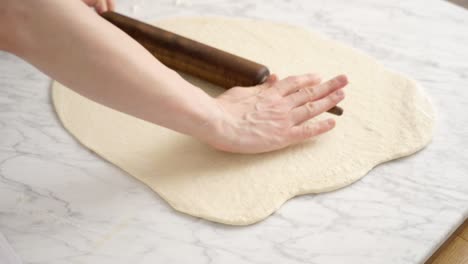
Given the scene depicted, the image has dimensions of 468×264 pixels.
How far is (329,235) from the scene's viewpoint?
1098 millimetres

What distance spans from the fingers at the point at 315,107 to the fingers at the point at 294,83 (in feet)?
0.18

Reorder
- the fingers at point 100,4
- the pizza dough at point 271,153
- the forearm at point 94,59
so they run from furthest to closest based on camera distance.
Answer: the fingers at point 100,4
the pizza dough at point 271,153
the forearm at point 94,59

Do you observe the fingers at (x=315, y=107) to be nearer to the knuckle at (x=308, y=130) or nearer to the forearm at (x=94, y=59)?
the knuckle at (x=308, y=130)

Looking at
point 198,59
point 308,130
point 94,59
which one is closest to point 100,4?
point 198,59

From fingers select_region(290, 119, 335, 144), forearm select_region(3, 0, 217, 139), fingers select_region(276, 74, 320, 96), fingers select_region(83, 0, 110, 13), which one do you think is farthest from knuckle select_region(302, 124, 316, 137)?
fingers select_region(83, 0, 110, 13)

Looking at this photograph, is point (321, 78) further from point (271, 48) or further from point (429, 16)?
point (429, 16)

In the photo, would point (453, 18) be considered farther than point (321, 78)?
Yes

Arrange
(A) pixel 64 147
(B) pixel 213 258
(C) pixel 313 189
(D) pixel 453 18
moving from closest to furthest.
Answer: (B) pixel 213 258 < (C) pixel 313 189 < (A) pixel 64 147 < (D) pixel 453 18

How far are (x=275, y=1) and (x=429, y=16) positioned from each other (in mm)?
497

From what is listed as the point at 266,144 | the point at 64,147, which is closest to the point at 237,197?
the point at 266,144

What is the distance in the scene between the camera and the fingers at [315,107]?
128 cm

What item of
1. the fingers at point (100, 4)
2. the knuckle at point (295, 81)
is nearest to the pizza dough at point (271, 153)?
the knuckle at point (295, 81)

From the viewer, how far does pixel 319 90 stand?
132cm

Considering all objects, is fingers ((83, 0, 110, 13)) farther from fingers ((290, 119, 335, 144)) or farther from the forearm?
fingers ((290, 119, 335, 144))
